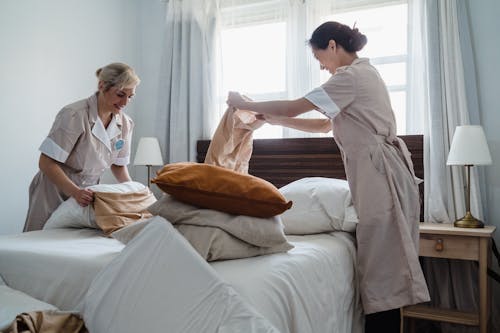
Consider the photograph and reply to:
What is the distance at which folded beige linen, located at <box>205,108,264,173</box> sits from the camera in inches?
84.8

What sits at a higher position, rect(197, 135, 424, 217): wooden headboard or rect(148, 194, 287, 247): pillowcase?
rect(197, 135, 424, 217): wooden headboard

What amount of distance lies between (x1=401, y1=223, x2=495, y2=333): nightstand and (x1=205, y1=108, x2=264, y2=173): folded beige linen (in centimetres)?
105

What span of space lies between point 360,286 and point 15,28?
2671 mm

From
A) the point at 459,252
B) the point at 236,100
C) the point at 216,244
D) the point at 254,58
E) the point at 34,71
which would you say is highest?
the point at 254,58

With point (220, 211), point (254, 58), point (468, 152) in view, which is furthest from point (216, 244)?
point (254, 58)

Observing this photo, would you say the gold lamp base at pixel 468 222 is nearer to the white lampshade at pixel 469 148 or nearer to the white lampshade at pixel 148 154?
the white lampshade at pixel 469 148

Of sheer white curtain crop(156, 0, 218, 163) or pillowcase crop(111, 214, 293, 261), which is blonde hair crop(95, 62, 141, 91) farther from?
sheer white curtain crop(156, 0, 218, 163)

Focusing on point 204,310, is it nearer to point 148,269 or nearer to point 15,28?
point 148,269

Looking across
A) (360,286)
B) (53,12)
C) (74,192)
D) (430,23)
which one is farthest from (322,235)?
(53,12)

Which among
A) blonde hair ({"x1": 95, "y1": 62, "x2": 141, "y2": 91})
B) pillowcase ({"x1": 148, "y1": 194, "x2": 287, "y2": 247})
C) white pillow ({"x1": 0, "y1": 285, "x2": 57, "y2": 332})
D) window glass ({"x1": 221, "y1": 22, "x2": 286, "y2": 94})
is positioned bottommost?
white pillow ({"x1": 0, "y1": 285, "x2": 57, "y2": 332})

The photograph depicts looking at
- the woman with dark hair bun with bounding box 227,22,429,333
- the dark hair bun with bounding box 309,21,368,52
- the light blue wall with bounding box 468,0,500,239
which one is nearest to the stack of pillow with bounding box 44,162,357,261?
the woman with dark hair bun with bounding box 227,22,429,333

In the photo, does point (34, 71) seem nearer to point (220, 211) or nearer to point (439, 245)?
point (220, 211)

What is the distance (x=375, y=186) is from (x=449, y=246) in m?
0.84

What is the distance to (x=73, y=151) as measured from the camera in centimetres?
221
